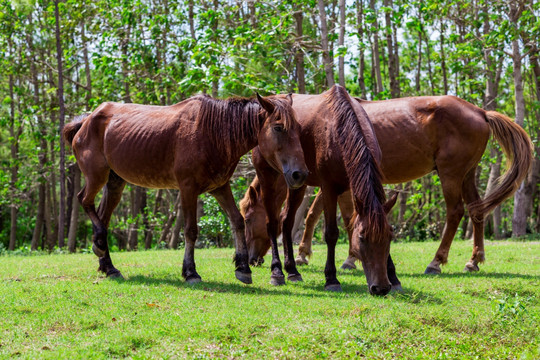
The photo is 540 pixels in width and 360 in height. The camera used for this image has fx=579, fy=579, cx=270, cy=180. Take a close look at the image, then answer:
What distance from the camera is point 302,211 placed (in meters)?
14.6

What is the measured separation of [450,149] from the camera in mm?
8875

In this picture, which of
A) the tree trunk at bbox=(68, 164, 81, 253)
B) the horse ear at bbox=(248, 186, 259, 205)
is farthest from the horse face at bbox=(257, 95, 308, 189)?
the tree trunk at bbox=(68, 164, 81, 253)

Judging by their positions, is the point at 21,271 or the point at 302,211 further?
the point at 302,211

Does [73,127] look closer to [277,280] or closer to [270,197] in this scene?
[270,197]

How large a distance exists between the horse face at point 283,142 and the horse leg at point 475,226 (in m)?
3.42

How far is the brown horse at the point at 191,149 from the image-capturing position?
709 cm

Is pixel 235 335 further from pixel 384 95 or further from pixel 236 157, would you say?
pixel 384 95

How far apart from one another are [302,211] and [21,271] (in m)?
7.21

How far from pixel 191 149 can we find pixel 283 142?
132 centimetres

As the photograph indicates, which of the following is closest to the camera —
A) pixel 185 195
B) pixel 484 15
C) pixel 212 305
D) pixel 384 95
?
pixel 212 305

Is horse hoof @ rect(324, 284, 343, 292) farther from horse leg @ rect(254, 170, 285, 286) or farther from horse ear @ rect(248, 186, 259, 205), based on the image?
horse ear @ rect(248, 186, 259, 205)

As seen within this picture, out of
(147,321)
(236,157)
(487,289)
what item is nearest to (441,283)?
(487,289)

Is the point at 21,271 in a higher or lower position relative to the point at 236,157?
lower

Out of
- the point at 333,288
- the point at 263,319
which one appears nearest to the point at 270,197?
the point at 333,288
